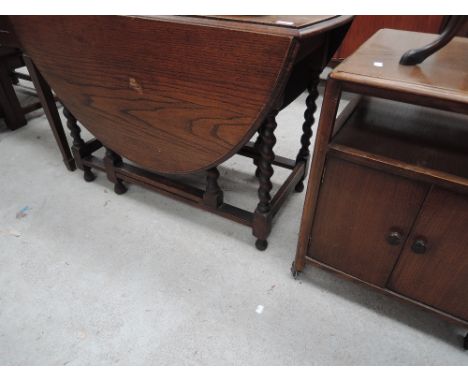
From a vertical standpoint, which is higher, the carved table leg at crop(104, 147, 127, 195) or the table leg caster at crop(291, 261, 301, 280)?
the carved table leg at crop(104, 147, 127, 195)

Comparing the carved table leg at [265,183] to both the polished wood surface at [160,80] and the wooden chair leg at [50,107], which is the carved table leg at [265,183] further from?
the wooden chair leg at [50,107]

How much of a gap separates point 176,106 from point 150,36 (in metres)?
→ 0.22

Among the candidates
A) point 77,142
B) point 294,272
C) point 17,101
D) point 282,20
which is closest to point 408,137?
point 282,20

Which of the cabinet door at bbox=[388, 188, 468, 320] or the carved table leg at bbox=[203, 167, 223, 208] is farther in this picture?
the carved table leg at bbox=[203, 167, 223, 208]

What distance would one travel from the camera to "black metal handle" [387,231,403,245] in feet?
2.92

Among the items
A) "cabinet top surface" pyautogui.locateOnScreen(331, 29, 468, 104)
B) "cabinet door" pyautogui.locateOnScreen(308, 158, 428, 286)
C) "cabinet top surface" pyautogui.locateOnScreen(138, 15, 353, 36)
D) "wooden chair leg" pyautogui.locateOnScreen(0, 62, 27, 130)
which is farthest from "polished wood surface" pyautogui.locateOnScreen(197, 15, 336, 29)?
"wooden chair leg" pyautogui.locateOnScreen(0, 62, 27, 130)

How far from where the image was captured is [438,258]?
870 mm

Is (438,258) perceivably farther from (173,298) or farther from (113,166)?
(113,166)

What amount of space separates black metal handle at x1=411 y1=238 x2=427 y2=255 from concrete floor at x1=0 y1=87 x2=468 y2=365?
348 millimetres

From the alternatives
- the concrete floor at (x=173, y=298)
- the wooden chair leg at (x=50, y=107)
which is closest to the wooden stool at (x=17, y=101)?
the wooden chair leg at (x=50, y=107)

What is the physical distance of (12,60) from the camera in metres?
2.05

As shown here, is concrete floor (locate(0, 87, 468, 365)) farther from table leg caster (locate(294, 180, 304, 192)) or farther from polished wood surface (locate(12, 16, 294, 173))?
polished wood surface (locate(12, 16, 294, 173))

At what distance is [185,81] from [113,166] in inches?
28.2

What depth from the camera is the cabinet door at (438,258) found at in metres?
0.79
